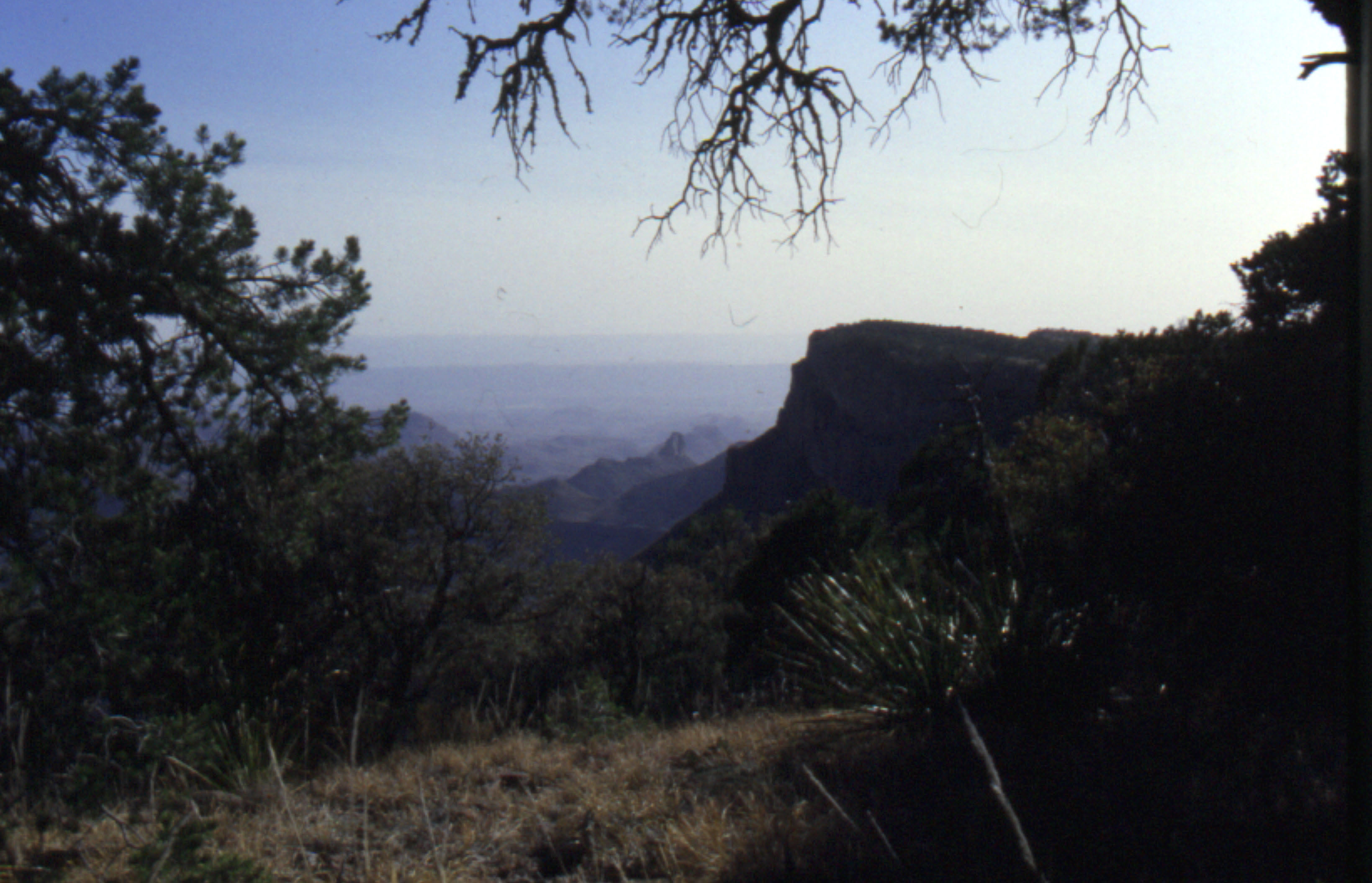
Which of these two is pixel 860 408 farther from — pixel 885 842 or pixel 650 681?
pixel 885 842

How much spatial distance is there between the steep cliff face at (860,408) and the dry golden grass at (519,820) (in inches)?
1695

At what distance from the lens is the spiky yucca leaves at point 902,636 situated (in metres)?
4.14

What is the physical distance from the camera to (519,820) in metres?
3.49

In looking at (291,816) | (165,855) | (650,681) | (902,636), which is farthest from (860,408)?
(165,855)

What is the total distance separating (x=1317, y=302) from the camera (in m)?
4.63

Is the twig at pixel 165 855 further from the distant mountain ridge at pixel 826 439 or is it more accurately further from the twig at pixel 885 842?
the distant mountain ridge at pixel 826 439

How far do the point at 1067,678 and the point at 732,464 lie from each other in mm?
84951

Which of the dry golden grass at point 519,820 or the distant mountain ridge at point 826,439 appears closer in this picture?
the dry golden grass at point 519,820

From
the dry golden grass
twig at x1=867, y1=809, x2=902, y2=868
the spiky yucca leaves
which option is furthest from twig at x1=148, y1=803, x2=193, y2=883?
the spiky yucca leaves

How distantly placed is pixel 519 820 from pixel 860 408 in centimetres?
7381

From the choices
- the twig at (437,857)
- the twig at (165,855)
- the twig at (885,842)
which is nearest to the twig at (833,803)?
the twig at (885,842)

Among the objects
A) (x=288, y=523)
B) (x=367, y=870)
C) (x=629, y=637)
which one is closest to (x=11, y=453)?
(x=288, y=523)

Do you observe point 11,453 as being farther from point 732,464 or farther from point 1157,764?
point 732,464

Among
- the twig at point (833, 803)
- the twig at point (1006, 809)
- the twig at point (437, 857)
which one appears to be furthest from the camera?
the twig at point (437, 857)
